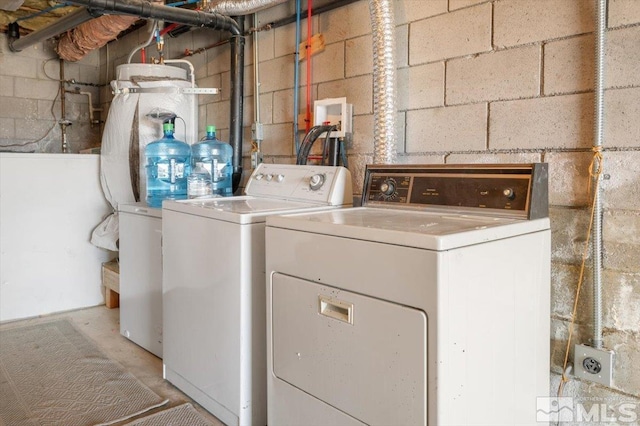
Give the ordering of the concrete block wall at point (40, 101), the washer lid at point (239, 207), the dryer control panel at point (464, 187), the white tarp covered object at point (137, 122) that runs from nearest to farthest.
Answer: the dryer control panel at point (464, 187)
the washer lid at point (239, 207)
the white tarp covered object at point (137, 122)
the concrete block wall at point (40, 101)

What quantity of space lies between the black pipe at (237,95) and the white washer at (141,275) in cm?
64

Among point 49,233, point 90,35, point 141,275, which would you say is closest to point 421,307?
point 141,275

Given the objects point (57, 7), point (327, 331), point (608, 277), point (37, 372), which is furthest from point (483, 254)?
point (57, 7)

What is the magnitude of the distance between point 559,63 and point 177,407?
196 cm

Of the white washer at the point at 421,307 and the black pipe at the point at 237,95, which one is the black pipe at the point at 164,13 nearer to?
the black pipe at the point at 237,95

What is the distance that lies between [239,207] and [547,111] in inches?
46.5

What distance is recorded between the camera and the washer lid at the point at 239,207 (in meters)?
1.74

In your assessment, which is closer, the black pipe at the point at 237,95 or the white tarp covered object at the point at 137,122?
the black pipe at the point at 237,95

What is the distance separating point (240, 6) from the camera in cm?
260

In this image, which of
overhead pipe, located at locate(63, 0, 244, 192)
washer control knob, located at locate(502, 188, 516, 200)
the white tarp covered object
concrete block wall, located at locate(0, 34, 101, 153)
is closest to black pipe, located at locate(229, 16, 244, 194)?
overhead pipe, located at locate(63, 0, 244, 192)

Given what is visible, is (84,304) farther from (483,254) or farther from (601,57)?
(601,57)

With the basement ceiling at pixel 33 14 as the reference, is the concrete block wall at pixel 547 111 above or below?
below

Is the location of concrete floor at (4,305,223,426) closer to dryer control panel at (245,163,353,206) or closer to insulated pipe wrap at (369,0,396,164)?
dryer control panel at (245,163,353,206)

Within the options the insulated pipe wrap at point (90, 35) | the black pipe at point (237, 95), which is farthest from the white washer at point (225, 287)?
the insulated pipe wrap at point (90, 35)
